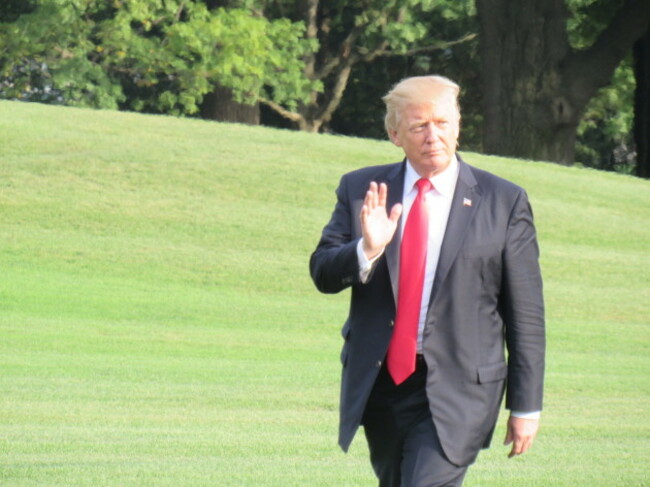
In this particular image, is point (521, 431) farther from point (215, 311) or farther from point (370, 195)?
point (215, 311)

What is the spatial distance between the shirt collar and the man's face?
2cm

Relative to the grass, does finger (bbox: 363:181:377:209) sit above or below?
above

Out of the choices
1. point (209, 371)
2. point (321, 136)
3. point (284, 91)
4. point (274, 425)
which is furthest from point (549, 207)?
point (284, 91)

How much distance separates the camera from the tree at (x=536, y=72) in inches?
1150

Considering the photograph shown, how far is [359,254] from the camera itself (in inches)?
169

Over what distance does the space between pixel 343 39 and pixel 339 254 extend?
129 ft

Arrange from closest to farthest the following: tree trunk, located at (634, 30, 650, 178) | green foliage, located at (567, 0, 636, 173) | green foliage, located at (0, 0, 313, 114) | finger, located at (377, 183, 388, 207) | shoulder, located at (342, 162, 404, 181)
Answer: finger, located at (377, 183, 388, 207), shoulder, located at (342, 162, 404, 181), tree trunk, located at (634, 30, 650, 178), green foliage, located at (0, 0, 313, 114), green foliage, located at (567, 0, 636, 173)

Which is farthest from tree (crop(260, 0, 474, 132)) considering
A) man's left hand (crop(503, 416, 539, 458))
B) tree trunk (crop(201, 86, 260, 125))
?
man's left hand (crop(503, 416, 539, 458))

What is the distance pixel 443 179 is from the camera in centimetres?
457

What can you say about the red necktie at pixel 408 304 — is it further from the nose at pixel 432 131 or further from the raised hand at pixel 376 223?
the nose at pixel 432 131

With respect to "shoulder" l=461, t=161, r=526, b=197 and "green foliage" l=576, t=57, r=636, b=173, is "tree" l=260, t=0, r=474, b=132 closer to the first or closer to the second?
"green foliage" l=576, t=57, r=636, b=173

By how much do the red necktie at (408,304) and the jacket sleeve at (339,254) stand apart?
170 millimetres

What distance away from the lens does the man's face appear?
176 inches

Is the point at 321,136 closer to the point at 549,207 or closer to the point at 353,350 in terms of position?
the point at 549,207
